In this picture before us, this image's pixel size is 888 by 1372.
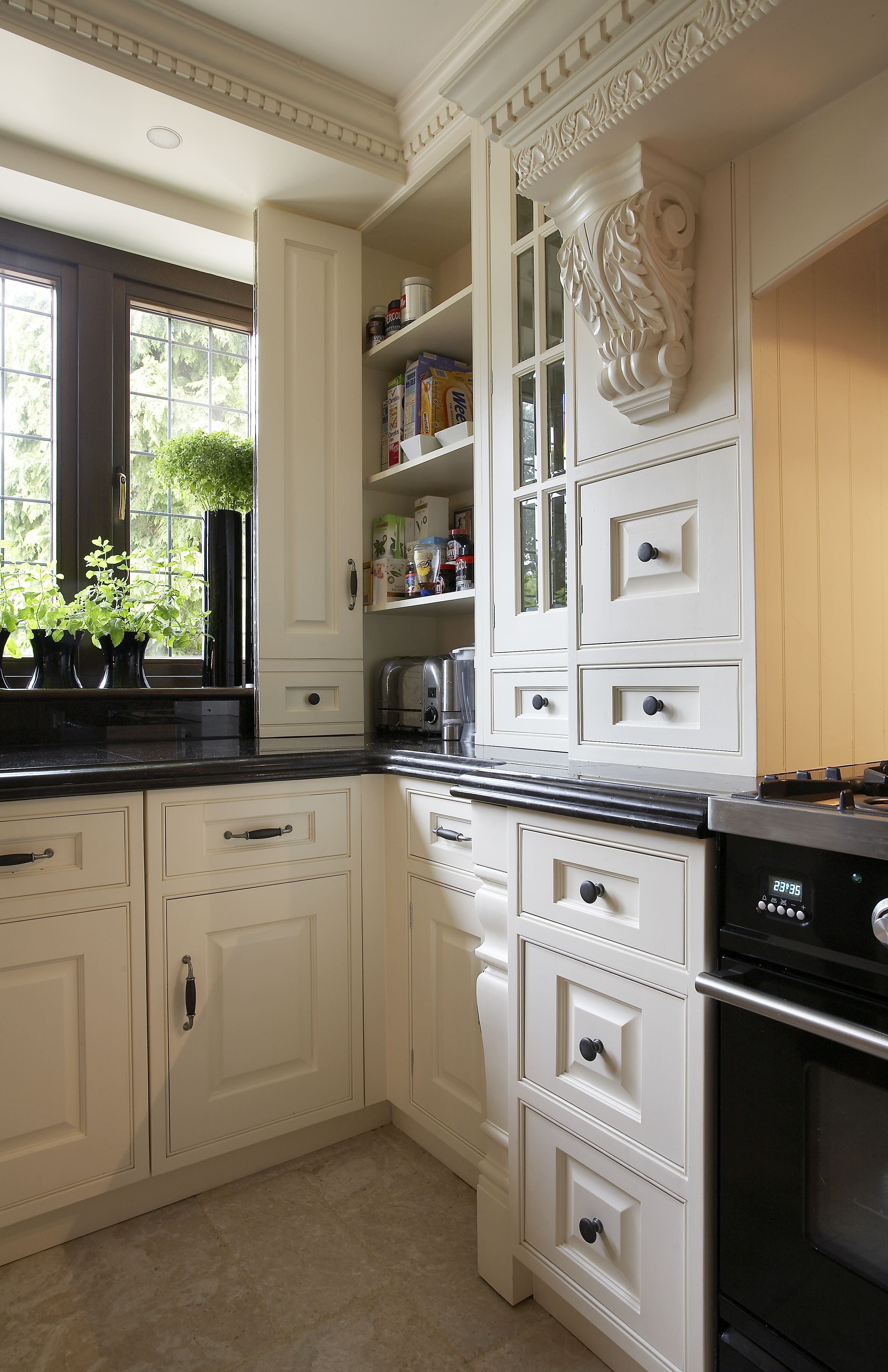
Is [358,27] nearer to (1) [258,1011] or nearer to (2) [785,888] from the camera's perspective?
(2) [785,888]

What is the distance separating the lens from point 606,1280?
1170mm

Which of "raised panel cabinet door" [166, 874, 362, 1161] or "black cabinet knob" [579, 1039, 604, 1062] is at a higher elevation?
"black cabinet knob" [579, 1039, 604, 1062]

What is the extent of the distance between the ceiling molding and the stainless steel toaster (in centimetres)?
135

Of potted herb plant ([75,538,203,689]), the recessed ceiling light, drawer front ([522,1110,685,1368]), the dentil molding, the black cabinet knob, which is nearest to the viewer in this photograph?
drawer front ([522,1110,685,1368])

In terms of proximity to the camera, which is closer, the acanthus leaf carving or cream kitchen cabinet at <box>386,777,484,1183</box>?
the acanthus leaf carving

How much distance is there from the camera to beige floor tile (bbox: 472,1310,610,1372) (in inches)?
50.1

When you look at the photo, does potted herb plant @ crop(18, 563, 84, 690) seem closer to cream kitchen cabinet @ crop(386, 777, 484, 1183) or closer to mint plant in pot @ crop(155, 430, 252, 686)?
mint plant in pot @ crop(155, 430, 252, 686)

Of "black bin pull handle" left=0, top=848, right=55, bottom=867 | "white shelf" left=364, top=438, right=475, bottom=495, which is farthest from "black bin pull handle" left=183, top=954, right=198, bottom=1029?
"white shelf" left=364, top=438, right=475, bottom=495

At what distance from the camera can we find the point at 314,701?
2.39 m

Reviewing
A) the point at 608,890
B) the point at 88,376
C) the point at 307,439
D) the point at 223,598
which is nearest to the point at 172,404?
the point at 88,376

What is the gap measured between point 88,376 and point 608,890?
215cm

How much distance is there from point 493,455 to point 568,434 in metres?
0.36

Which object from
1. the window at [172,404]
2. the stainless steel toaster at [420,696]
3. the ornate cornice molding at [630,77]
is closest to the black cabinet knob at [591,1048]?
the stainless steel toaster at [420,696]

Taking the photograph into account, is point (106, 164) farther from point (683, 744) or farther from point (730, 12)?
point (683, 744)
